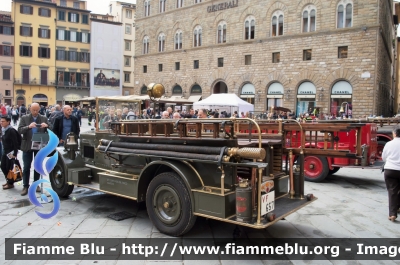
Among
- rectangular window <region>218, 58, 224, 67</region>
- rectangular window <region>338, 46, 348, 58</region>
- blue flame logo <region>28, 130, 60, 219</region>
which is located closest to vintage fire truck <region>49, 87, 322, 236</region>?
blue flame logo <region>28, 130, 60, 219</region>

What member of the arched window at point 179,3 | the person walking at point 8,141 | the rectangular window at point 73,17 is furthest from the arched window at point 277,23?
the rectangular window at point 73,17

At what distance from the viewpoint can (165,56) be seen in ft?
120

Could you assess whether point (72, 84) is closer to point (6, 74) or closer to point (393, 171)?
point (6, 74)

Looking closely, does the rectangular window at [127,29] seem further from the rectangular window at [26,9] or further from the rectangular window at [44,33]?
the rectangular window at [26,9]

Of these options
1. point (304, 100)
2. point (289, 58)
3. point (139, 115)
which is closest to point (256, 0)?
point (289, 58)

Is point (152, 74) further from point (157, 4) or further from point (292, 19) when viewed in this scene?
point (292, 19)

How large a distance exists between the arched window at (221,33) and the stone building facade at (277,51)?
0.29 ft

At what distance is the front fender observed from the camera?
4453mm

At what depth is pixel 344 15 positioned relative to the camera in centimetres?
2472

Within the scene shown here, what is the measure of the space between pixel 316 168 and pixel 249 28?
75.4 feet

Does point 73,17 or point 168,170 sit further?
point 73,17

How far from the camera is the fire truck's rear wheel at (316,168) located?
8.83m

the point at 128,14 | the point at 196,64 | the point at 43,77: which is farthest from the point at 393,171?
the point at 128,14

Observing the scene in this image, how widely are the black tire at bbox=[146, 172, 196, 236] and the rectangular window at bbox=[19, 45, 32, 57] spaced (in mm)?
49903
